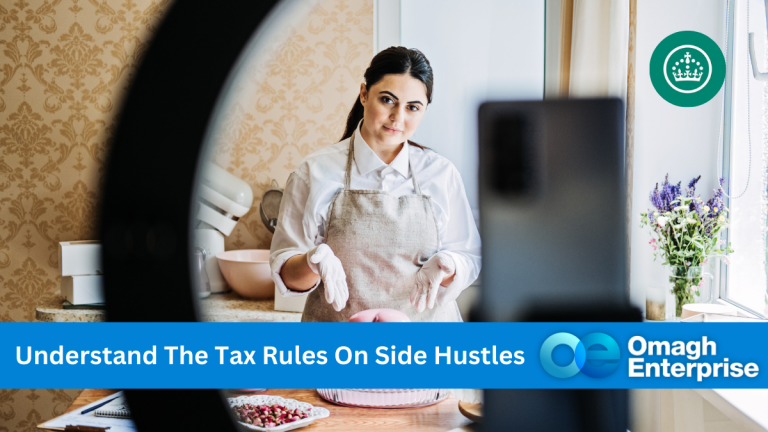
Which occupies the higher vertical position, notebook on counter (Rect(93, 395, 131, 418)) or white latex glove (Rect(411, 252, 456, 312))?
white latex glove (Rect(411, 252, 456, 312))

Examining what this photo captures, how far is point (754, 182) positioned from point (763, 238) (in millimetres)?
49

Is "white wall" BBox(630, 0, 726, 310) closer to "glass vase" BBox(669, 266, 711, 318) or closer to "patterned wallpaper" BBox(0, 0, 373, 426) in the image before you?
"glass vase" BBox(669, 266, 711, 318)

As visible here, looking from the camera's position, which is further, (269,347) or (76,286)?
(76,286)

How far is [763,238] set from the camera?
17.3 inches

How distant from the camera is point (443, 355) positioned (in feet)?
0.96

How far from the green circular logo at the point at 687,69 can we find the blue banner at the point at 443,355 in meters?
0.15

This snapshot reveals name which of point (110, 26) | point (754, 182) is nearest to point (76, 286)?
point (110, 26)

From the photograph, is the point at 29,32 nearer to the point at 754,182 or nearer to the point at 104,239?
the point at 104,239

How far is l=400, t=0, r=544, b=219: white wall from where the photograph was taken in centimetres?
32

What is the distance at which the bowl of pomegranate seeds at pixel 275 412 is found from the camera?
31 centimetres

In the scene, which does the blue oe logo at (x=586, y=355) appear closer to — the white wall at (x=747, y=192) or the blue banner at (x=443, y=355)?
the blue banner at (x=443, y=355)

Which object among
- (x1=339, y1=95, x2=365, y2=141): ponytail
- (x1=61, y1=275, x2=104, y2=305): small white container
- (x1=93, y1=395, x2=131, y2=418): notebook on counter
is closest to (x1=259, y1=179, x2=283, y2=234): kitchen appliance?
(x1=339, y1=95, x2=365, y2=141): ponytail

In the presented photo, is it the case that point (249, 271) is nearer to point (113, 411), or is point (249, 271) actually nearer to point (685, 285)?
point (113, 411)

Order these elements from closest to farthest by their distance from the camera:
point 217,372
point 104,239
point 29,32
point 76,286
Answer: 1. point 104,239
2. point 217,372
3. point 76,286
4. point 29,32
